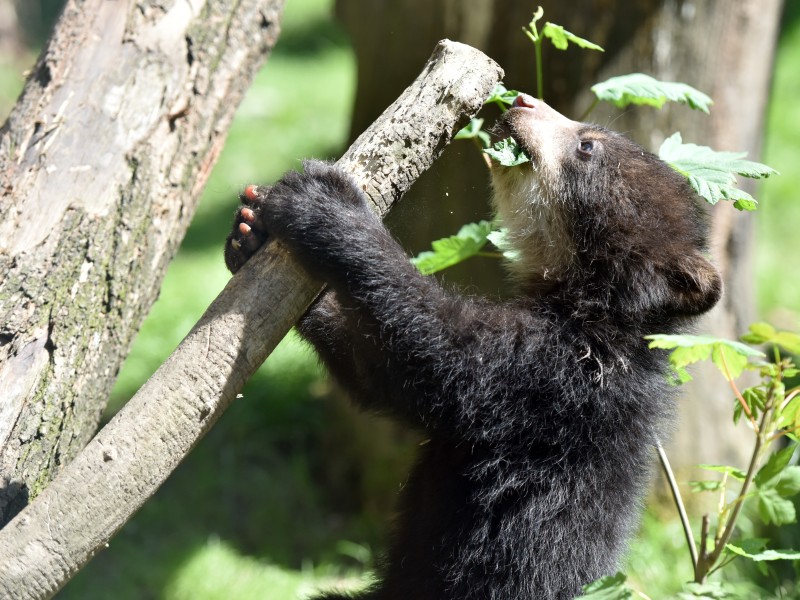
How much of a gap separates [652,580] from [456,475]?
2.97 meters

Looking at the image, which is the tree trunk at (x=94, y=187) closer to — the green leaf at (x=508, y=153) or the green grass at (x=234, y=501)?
the green grass at (x=234, y=501)

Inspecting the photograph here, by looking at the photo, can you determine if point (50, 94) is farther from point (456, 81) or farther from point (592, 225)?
point (592, 225)

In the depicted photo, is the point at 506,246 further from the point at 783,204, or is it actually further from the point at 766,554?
the point at 783,204

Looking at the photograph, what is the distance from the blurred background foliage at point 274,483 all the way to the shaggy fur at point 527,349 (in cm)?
118

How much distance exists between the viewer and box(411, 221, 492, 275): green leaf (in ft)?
12.2

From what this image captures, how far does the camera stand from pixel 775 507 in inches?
122

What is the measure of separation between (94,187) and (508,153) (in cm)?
162

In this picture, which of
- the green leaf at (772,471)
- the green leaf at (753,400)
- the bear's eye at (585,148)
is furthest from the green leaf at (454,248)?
the green leaf at (772,471)

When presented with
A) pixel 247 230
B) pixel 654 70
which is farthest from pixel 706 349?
pixel 654 70

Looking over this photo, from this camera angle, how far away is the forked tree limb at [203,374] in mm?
2605

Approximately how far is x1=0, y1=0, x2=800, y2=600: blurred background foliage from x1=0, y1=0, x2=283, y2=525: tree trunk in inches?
23.1

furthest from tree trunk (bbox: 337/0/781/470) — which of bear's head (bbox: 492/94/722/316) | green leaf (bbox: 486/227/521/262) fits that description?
bear's head (bbox: 492/94/722/316)

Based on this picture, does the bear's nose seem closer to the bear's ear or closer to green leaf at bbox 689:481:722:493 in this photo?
the bear's ear

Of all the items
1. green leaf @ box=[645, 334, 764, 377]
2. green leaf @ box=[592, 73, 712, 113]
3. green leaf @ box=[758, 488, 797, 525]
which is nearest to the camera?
green leaf @ box=[645, 334, 764, 377]
